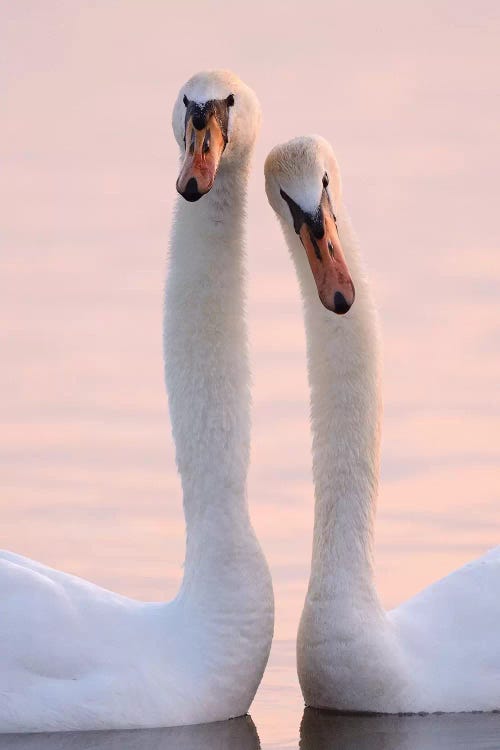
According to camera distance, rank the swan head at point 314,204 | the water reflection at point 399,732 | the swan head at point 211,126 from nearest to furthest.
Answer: the swan head at point 211,126 < the water reflection at point 399,732 < the swan head at point 314,204

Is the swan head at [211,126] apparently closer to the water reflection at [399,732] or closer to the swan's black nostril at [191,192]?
the swan's black nostril at [191,192]

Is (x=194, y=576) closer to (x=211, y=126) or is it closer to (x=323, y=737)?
(x=323, y=737)

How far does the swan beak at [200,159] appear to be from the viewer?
1414 centimetres

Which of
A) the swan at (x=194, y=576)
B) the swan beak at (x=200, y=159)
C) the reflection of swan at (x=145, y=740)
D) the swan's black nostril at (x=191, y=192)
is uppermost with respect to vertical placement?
the swan beak at (x=200, y=159)

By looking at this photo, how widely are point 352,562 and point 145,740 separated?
1763 millimetres

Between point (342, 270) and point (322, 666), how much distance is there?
2.18 metres

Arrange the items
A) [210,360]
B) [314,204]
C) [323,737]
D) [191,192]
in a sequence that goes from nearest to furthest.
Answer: [191,192], [323,737], [314,204], [210,360]

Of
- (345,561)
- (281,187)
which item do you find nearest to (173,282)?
(281,187)

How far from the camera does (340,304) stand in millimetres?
14461

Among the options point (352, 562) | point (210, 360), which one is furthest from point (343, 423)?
point (210, 360)

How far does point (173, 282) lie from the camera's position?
15156 mm

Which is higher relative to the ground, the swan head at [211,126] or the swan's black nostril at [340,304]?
the swan head at [211,126]

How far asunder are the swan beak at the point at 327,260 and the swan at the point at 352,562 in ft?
0.07

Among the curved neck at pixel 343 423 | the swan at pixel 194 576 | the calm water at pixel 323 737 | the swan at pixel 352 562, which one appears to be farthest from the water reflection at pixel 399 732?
the curved neck at pixel 343 423
